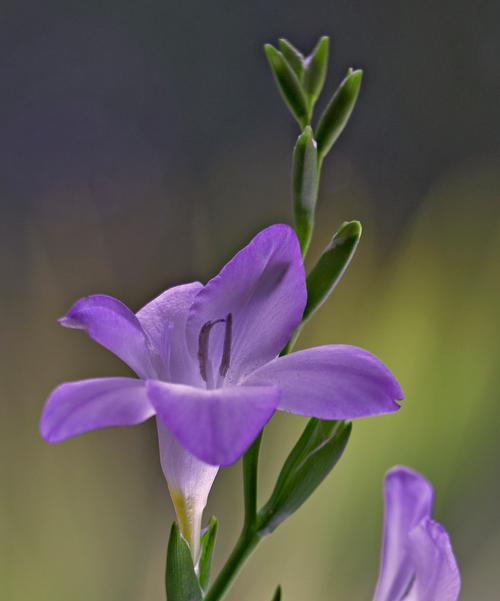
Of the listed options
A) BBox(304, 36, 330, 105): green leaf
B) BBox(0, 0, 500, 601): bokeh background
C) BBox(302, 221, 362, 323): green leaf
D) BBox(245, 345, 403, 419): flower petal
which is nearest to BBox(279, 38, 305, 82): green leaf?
BBox(304, 36, 330, 105): green leaf

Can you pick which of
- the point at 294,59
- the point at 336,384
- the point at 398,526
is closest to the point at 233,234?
the point at 294,59

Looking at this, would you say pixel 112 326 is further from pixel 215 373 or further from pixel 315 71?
pixel 315 71

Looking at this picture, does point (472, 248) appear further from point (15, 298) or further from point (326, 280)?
point (326, 280)

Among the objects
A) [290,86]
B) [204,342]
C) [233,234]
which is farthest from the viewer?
[233,234]

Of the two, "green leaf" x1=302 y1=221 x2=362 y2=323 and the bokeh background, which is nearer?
"green leaf" x1=302 y1=221 x2=362 y2=323

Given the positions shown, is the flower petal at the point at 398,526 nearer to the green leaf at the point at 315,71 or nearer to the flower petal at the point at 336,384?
the flower petal at the point at 336,384

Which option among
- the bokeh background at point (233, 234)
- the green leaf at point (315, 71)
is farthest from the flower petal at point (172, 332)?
the bokeh background at point (233, 234)

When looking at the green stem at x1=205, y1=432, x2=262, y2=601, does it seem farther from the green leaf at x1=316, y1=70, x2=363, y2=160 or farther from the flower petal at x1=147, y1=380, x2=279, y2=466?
the green leaf at x1=316, y1=70, x2=363, y2=160
